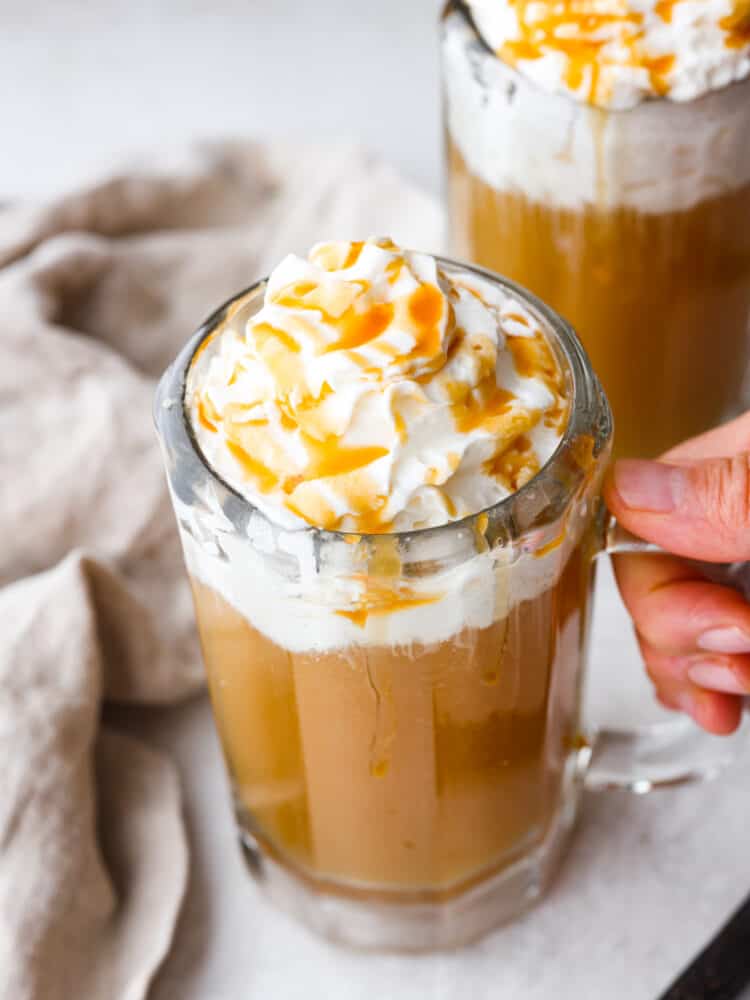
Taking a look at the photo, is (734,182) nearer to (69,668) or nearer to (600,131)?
(600,131)

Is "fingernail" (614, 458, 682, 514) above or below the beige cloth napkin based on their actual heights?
above

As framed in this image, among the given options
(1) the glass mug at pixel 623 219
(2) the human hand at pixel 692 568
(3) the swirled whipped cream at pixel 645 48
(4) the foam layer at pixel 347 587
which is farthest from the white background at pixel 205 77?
(4) the foam layer at pixel 347 587

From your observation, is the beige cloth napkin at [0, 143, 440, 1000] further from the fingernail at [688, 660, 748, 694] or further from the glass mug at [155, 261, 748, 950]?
the fingernail at [688, 660, 748, 694]

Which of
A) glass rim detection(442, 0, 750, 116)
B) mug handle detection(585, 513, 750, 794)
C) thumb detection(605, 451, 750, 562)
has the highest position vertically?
glass rim detection(442, 0, 750, 116)

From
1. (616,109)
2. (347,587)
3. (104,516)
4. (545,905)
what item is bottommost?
(545,905)

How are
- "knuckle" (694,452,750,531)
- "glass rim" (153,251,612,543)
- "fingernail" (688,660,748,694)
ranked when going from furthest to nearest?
1. "fingernail" (688,660,748,694)
2. "knuckle" (694,452,750,531)
3. "glass rim" (153,251,612,543)

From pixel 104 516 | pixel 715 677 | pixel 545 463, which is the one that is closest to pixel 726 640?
pixel 715 677

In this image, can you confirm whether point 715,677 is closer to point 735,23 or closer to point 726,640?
point 726,640

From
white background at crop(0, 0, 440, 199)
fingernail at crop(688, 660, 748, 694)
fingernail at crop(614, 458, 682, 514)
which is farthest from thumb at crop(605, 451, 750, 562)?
white background at crop(0, 0, 440, 199)
